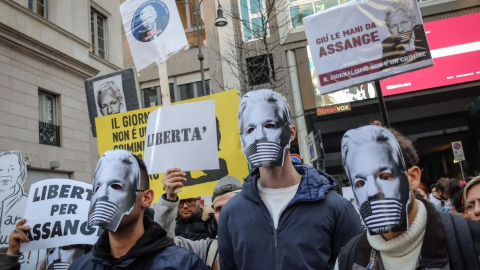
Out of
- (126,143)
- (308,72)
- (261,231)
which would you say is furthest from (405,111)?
(261,231)

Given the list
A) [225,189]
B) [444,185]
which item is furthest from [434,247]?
[444,185]

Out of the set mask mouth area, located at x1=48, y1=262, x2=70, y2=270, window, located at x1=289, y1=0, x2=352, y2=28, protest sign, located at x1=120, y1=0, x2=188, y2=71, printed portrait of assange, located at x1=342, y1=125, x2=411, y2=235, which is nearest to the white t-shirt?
→ printed portrait of assange, located at x1=342, y1=125, x2=411, y2=235

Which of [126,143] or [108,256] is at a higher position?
[126,143]

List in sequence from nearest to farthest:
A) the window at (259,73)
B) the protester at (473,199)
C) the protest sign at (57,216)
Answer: the protester at (473,199)
the protest sign at (57,216)
the window at (259,73)

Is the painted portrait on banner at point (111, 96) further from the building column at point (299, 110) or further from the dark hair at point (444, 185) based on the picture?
the building column at point (299, 110)

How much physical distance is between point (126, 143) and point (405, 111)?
1250 cm

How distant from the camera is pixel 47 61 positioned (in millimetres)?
13297

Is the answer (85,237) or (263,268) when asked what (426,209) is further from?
(85,237)

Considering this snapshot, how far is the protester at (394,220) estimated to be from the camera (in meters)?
1.40

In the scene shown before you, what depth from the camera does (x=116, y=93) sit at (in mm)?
5402

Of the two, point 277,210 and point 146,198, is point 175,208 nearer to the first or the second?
point 146,198

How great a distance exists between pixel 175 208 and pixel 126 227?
46 centimetres

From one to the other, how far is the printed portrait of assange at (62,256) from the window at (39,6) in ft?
39.9

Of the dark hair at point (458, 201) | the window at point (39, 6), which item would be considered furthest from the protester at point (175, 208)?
the window at point (39, 6)
